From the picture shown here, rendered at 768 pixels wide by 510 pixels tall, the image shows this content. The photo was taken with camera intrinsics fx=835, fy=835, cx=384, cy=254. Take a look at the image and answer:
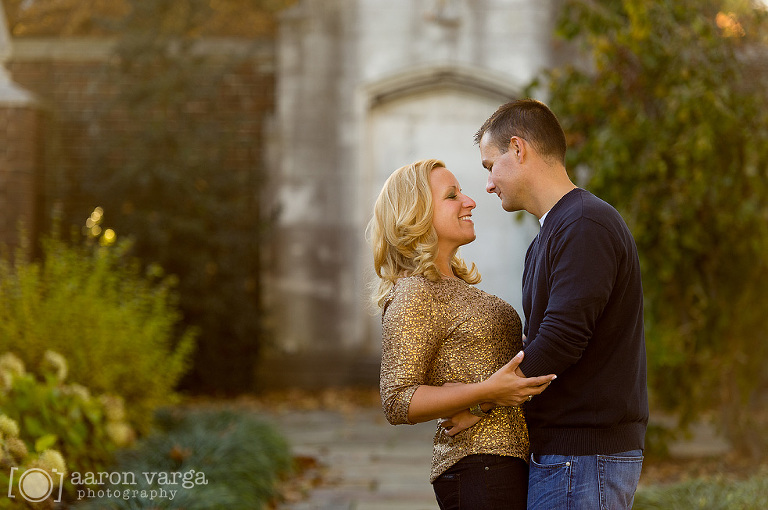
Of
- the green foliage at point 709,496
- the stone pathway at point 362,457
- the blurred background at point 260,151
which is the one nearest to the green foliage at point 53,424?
the stone pathway at point 362,457

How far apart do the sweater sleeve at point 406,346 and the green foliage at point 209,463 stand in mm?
2038

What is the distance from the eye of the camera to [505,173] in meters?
2.43

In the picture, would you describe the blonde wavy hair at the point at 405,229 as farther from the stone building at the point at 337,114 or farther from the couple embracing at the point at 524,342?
the stone building at the point at 337,114

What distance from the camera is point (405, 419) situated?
7.56 feet

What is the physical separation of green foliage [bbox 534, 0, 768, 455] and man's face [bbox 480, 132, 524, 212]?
314 centimetres

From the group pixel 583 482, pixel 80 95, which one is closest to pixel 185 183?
pixel 80 95

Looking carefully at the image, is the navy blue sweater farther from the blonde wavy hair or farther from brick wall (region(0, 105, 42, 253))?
brick wall (region(0, 105, 42, 253))

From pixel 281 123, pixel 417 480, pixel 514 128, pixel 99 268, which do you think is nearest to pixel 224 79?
pixel 281 123

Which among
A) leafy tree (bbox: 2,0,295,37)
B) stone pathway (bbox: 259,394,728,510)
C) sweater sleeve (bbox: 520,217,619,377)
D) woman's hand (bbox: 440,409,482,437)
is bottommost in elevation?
stone pathway (bbox: 259,394,728,510)

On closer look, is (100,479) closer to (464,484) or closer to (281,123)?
(464,484)

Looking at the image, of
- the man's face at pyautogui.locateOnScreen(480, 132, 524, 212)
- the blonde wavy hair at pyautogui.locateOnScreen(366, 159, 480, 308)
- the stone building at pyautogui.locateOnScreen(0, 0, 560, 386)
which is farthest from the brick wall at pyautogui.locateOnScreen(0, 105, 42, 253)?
the man's face at pyautogui.locateOnScreen(480, 132, 524, 212)

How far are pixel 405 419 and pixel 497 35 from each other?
8.42 meters

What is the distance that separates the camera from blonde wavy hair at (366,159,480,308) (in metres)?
2.45

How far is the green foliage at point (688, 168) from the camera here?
5438mm
